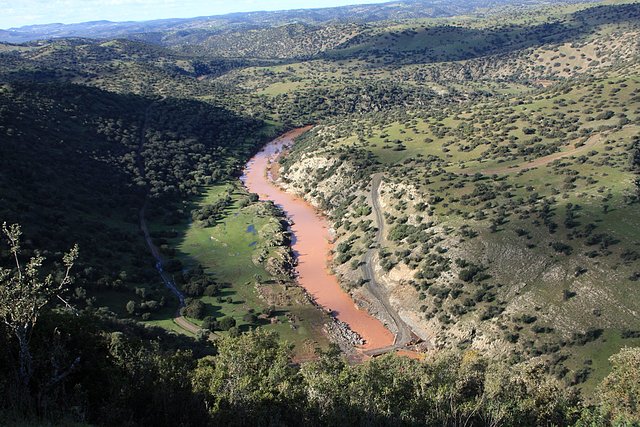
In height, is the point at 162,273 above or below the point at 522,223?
below

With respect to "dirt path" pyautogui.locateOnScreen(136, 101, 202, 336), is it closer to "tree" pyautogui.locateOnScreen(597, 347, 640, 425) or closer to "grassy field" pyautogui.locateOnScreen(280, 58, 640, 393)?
Answer: "grassy field" pyautogui.locateOnScreen(280, 58, 640, 393)

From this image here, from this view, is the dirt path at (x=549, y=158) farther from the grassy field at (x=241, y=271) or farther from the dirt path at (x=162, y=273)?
the dirt path at (x=162, y=273)

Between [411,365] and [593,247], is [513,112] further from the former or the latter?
[411,365]

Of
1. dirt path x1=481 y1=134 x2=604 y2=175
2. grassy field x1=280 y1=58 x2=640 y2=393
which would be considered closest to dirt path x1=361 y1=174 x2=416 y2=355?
grassy field x1=280 y1=58 x2=640 y2=393

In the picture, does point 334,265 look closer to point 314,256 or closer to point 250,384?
point 314,256

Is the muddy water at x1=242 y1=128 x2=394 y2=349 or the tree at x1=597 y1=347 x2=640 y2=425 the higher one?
the tree at x1=597 y1=347 x2=640 y2=425

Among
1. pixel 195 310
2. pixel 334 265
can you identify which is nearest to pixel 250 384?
pixel 195 310

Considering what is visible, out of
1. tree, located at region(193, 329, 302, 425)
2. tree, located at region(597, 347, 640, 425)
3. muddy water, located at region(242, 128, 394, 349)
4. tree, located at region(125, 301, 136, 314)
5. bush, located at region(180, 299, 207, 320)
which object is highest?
tree, located at region(193, 329, 302, 425)

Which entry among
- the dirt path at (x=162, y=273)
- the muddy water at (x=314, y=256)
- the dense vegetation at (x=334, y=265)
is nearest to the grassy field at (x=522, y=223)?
the dense vegetation at (x=334, y=265)

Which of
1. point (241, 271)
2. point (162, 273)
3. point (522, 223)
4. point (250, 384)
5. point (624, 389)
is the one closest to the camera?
point (250, 384)
